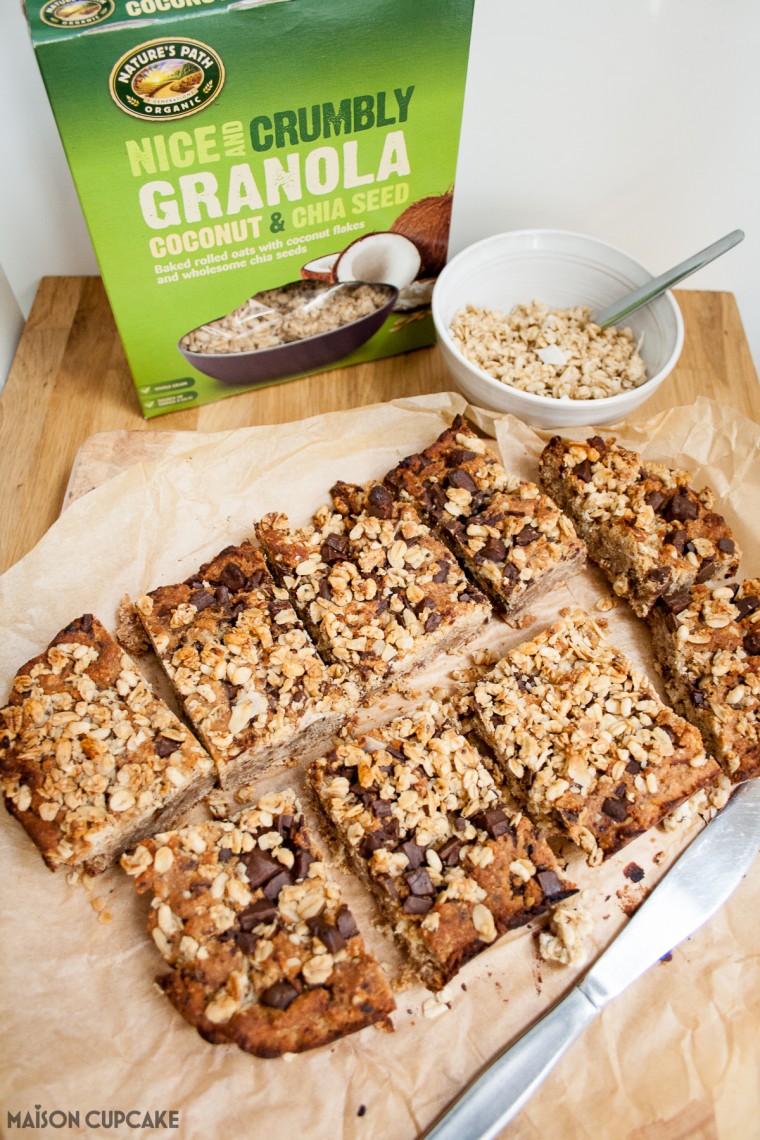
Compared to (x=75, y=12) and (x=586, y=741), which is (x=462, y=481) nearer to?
(x=586, y=741)

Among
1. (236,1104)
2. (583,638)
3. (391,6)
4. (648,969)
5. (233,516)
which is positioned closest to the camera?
(236,1104)

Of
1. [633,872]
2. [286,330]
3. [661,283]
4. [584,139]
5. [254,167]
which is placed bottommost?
[633,872]

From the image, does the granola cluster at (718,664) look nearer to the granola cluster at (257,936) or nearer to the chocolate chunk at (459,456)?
the chocolate chunk at (459,456)

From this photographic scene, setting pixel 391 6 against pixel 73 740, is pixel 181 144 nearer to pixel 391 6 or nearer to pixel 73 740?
pixel 391 6

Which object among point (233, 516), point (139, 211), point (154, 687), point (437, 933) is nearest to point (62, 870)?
point (154, 687)

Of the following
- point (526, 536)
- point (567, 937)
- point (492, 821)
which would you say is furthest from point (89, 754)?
point (526, 536)

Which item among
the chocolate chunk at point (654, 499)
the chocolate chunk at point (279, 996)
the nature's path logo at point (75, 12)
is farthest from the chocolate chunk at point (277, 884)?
the nature's path logo at point (75, 12)
